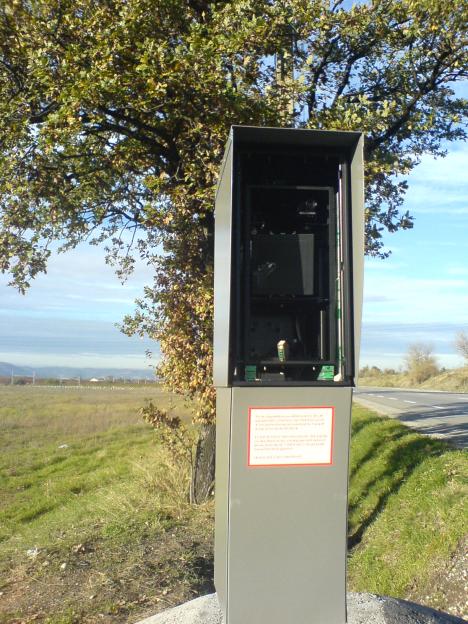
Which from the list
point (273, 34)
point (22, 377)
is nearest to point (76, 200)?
point (273, 34)

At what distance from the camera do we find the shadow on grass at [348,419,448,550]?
8.76 m

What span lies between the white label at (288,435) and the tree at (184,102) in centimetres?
399

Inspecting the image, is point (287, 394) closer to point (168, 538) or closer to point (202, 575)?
point (202, 575)

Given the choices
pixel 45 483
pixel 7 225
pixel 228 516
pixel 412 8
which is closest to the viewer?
pixel 228 516

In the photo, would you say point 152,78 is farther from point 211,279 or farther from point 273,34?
point 211,279

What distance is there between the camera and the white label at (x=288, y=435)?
13.0 feet

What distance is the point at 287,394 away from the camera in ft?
13.0

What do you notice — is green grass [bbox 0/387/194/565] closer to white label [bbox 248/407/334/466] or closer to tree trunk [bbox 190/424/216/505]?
tree trunk [bbox 190/424/216/505]

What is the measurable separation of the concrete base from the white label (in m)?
1.18

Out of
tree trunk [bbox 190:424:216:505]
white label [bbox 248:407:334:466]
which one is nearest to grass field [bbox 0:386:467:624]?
tree trunk [bbox 190:424:216:505]

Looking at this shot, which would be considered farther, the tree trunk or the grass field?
the tree trunk

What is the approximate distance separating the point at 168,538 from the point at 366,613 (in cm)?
405

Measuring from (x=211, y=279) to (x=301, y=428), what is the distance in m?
4.44

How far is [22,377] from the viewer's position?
82.2 metres
